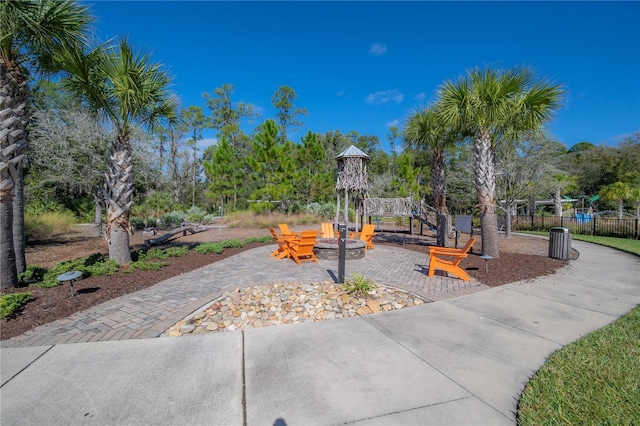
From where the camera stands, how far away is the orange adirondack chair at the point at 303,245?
8359 millimetres

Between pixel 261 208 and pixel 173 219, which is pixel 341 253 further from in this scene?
pixel 261 208

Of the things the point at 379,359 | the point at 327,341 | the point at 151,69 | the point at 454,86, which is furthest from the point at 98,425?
the point at 454,86

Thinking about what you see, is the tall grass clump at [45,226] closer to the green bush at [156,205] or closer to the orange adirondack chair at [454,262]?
the green bush at [156,205]

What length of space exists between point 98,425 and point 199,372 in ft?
2.92

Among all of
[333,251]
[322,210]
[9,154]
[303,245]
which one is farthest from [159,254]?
[322,210]

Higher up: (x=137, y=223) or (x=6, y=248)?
(x=6, y=248)

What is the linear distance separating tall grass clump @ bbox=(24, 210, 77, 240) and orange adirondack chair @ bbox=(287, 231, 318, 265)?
12.2m

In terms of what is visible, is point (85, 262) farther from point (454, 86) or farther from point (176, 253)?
point (454, 86)

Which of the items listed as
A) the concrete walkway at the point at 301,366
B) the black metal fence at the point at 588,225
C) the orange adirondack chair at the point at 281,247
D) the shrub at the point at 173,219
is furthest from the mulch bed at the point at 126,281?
the black metal fence at the point at 588,225

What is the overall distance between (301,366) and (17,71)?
315 inches

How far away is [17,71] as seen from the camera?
587 cm

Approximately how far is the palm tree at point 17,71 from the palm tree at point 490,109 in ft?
32.7

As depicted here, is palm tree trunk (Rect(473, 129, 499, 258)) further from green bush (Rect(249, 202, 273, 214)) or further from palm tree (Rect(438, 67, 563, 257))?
green bush (Rect(249, 202, 273, 214))

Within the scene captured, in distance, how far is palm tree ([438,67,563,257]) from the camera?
8844 mm
